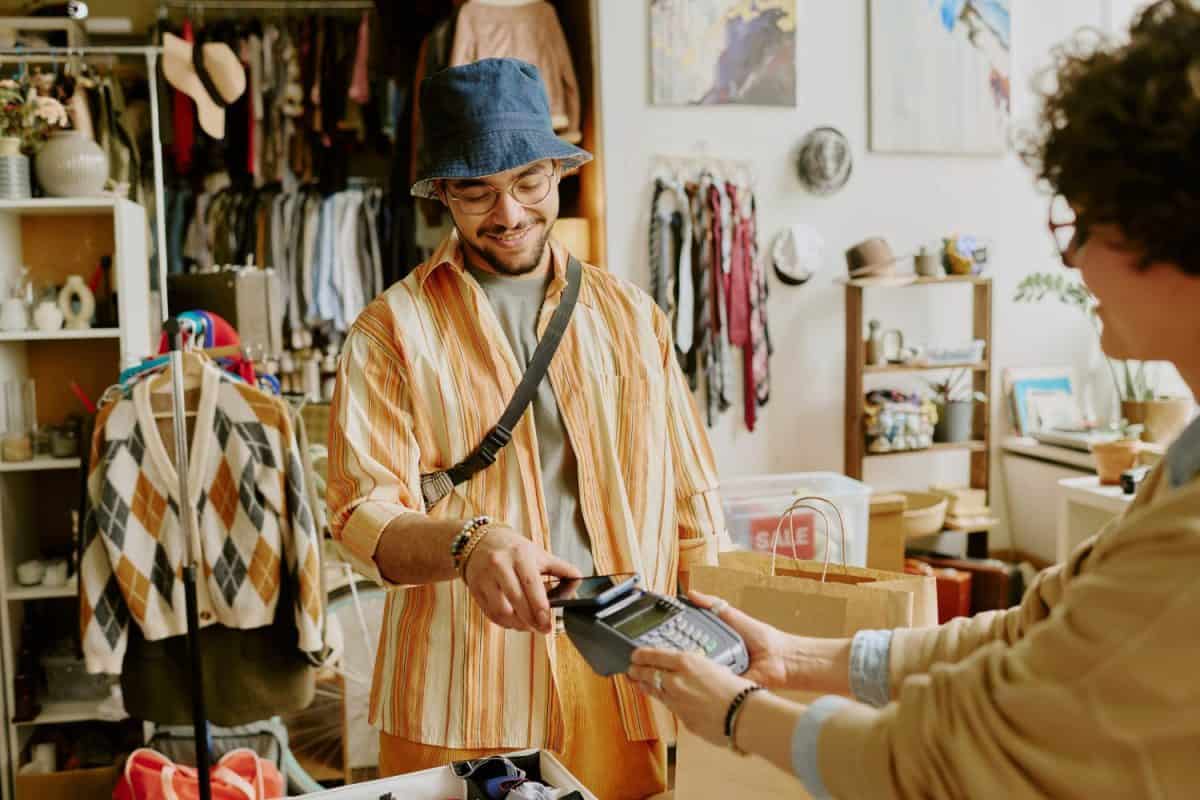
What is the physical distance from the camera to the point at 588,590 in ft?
3.77

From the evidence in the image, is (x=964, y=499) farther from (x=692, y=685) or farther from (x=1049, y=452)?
(x=692, y=685)

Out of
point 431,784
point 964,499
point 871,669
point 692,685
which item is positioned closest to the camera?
point 692,685

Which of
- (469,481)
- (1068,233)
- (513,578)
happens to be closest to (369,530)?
(469,481)

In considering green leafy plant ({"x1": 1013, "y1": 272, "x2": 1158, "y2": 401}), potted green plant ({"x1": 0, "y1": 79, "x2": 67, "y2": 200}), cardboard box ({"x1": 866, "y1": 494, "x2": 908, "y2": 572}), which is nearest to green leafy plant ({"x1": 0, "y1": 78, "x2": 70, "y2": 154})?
potted green plant ({"x1": 0, "y1": 79, "x2": 67, "y2": 200})

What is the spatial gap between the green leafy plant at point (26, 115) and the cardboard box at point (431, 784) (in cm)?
238

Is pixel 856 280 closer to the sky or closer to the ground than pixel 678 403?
closer to the sky

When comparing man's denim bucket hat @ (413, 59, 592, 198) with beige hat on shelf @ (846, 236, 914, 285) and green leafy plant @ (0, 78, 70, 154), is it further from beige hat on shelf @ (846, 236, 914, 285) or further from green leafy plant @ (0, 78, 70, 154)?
beige hat on shelf @ (846, 236, 914, 285)

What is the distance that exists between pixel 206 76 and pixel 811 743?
331 centimetres

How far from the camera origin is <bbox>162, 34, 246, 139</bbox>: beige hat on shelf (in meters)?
3.46

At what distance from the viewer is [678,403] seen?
1.68 meters

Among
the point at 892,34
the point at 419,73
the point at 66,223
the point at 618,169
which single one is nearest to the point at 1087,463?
the point at 892,34

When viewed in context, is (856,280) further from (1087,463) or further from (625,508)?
(625,508)

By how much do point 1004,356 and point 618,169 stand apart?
1909 mm

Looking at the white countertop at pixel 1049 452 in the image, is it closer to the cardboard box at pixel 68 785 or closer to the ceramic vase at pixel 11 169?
the cardboard box at pixel 68 785
